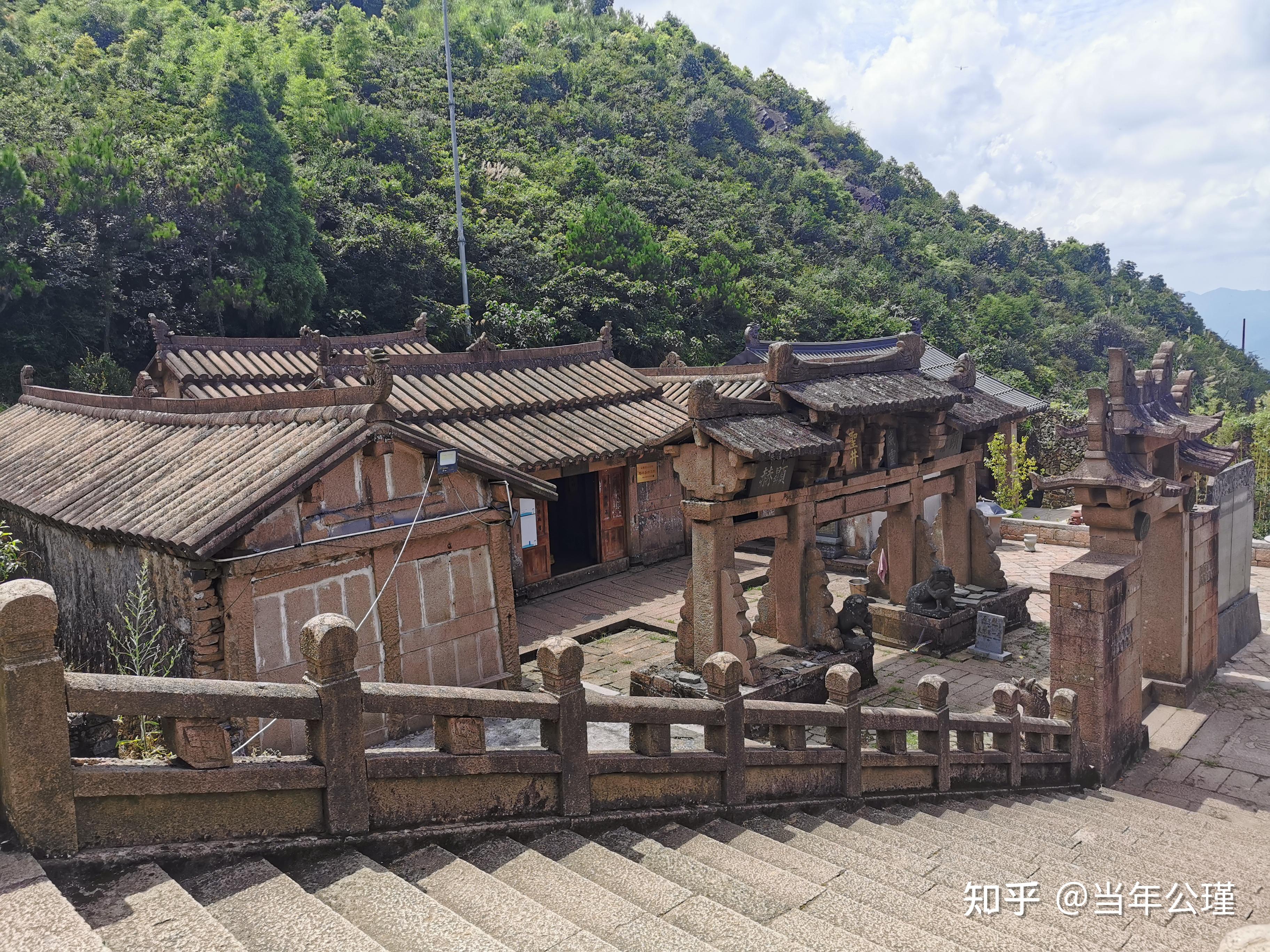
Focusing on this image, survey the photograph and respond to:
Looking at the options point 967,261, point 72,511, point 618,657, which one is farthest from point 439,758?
point 967,261

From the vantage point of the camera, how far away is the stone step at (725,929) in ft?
13.3

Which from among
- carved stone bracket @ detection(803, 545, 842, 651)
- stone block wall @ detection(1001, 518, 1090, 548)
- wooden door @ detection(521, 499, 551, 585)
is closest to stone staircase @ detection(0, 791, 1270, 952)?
carved stone bracket @ detection(803, 545, 842, 651)

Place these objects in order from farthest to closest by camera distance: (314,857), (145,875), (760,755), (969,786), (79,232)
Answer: (79,232)
(969,786)
(760,755)
(314,857)
(145,875)

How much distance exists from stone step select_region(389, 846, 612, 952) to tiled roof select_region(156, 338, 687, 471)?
10.2 meters

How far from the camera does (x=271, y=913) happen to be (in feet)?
11.9

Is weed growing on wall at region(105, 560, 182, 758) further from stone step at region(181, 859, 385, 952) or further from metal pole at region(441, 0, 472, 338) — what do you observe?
metal pole at region(441, 0, 472, 338)

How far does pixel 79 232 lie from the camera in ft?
74.8

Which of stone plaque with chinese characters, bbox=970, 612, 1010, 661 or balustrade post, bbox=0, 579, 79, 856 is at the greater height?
balustrade post, bbox=0, 579, 79, 856

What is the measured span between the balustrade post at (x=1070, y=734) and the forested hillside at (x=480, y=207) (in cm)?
2079

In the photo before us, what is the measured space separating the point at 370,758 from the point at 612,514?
1374 centimetres

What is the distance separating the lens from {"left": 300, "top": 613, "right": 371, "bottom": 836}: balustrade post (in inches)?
171

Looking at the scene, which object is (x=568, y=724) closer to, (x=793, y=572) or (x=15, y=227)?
(x=793, y=572)

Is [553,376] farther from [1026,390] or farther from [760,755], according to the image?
[1026,390]

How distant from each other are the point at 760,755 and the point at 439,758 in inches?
98.9
